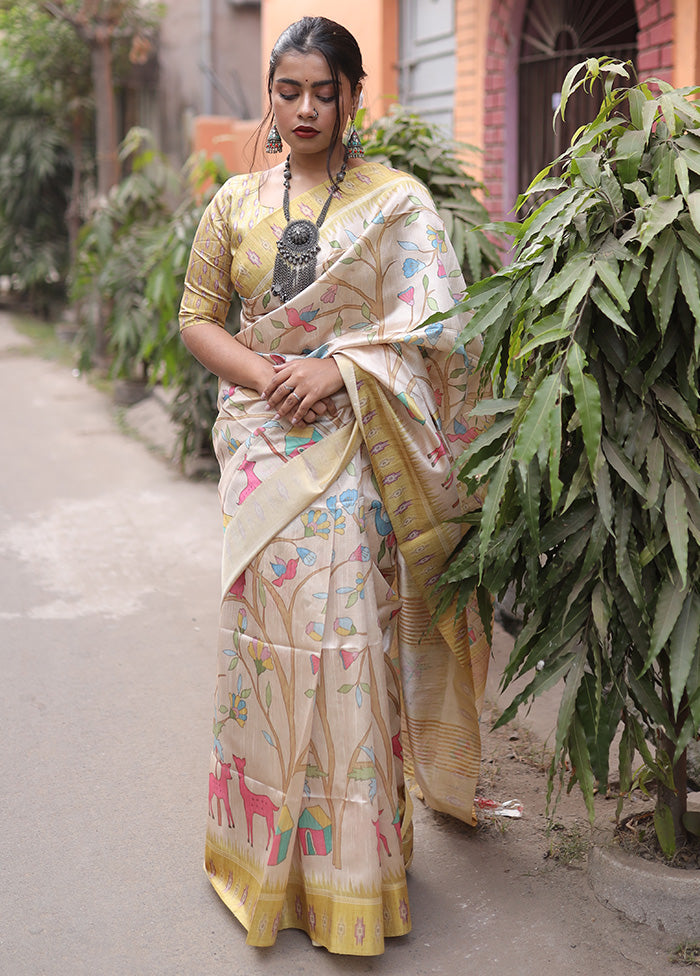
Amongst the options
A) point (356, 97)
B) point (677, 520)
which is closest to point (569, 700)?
point (677, 520)

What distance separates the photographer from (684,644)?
7.50 feet

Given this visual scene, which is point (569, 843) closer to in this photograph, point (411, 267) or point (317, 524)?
point (317, 524)

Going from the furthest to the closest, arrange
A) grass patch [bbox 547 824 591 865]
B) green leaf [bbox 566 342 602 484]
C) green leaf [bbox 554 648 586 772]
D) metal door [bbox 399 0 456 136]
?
metal door [bbox 399 0 456 136]
grass patch [bbox 547 824 591 865]
green leaf [bbox 554 648 586 772]
green leaf [bbox 566 342 602 484]

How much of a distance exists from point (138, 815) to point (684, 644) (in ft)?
5.76

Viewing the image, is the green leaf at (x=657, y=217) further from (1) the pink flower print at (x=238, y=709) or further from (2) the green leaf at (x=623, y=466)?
(1) the pink flower print at (x=238, y=709)

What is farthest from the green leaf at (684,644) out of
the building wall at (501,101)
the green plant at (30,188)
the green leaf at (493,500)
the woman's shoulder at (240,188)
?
the green plant at (30,188)

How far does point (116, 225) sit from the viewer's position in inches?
393

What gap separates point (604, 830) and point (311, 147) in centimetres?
181

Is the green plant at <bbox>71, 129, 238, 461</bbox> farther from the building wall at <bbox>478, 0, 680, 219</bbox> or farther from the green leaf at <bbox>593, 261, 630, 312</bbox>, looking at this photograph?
the green leaf at <bbox>593, 261, 630, 312</bbox>

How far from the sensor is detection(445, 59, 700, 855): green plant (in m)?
2.19

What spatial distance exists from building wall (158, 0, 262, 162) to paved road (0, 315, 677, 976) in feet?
29.1

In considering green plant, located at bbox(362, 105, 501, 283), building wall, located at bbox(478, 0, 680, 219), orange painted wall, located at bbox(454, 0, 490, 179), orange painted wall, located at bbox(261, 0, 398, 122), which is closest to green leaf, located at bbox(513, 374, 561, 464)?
green plant, located at bbox(362, 105, 501, 283)

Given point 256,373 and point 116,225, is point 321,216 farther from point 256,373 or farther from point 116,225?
point 116,225

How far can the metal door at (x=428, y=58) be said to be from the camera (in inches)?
300
